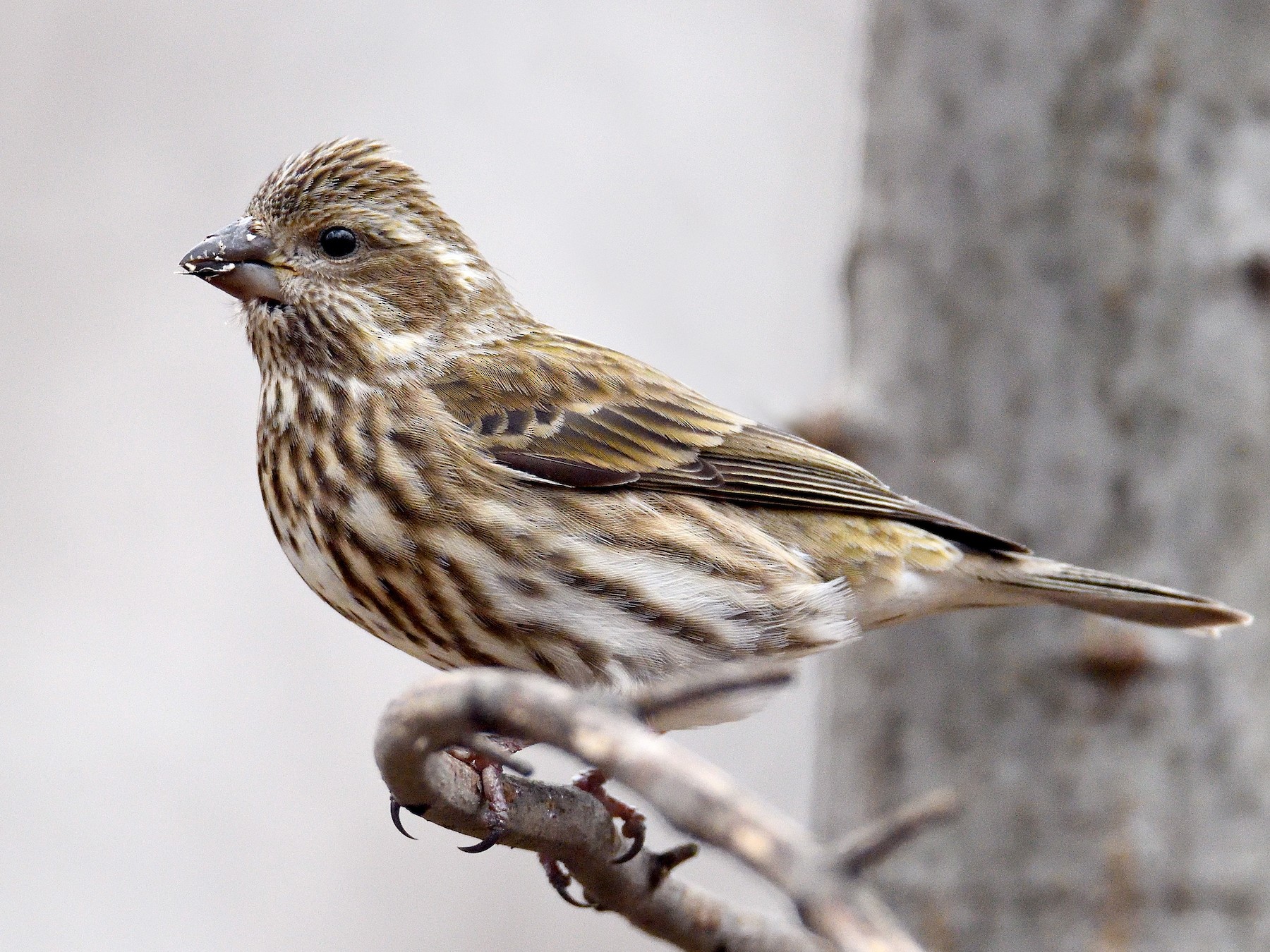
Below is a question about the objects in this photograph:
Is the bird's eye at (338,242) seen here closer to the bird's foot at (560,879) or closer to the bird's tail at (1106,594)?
the bird's foot at (560,879)

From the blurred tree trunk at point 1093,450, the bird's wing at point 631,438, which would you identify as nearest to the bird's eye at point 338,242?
the bird's wing at point 631,438

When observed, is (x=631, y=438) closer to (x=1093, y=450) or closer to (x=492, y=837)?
(x=1093, y=450)

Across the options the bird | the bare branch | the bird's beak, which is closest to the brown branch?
the bare branch

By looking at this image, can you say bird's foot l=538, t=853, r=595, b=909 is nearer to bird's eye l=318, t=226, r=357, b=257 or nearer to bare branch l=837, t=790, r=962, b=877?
bird's eye l=318, t=226, r=357, b=257

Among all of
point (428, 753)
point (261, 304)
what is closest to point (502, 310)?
point (261, 304)

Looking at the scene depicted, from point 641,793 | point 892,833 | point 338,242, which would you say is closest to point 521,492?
point 338,242

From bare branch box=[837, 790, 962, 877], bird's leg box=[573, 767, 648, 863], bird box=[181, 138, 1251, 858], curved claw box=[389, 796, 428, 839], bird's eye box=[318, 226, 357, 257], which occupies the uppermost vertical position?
bird's eye box=[318, 226, 357, 257]

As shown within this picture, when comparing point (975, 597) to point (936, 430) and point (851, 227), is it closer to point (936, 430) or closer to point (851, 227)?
point (936, 430)

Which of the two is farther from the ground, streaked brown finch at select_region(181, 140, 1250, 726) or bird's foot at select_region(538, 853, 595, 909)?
streaked brown finch at select_region(181, 140, 1250, 726)
